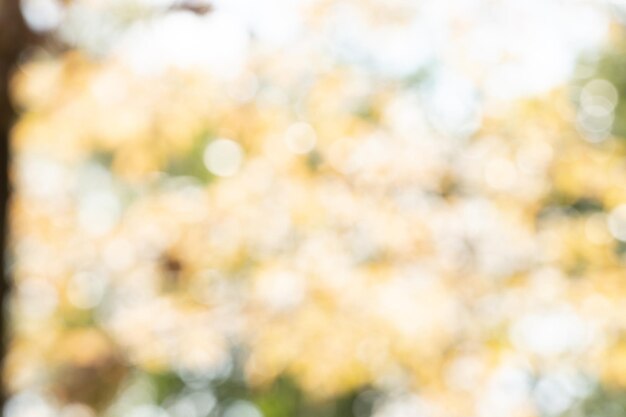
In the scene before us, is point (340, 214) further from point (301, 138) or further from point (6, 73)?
point (6, 73)

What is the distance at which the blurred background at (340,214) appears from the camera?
2.83 m

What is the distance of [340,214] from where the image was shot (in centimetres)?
314

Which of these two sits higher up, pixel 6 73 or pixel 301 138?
pixel 6 73

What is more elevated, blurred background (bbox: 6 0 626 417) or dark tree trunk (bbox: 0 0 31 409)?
dark tree trunk (bbox: 0 0 31 409)

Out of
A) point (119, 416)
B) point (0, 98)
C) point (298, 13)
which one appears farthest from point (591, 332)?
point (119, 416)

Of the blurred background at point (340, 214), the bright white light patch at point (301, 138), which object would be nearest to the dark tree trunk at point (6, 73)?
the blurred background at point (340, 214)

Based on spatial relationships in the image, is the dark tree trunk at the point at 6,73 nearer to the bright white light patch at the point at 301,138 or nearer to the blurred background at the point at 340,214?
the blurred background at the point at 340,214

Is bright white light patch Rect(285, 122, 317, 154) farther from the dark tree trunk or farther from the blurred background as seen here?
the dark tree trunk

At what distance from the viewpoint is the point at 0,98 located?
1740 millimetres

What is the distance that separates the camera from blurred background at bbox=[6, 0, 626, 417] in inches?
111

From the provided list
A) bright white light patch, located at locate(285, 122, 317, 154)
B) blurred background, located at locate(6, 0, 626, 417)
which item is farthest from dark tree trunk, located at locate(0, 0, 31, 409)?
bright white light patch, located at locate(285, 122, 317, 154)

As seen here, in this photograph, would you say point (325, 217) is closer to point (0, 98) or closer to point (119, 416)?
point (0, 98)

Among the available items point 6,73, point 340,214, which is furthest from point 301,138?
point 6,73

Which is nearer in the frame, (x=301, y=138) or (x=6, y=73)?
(x=6, y=73)
